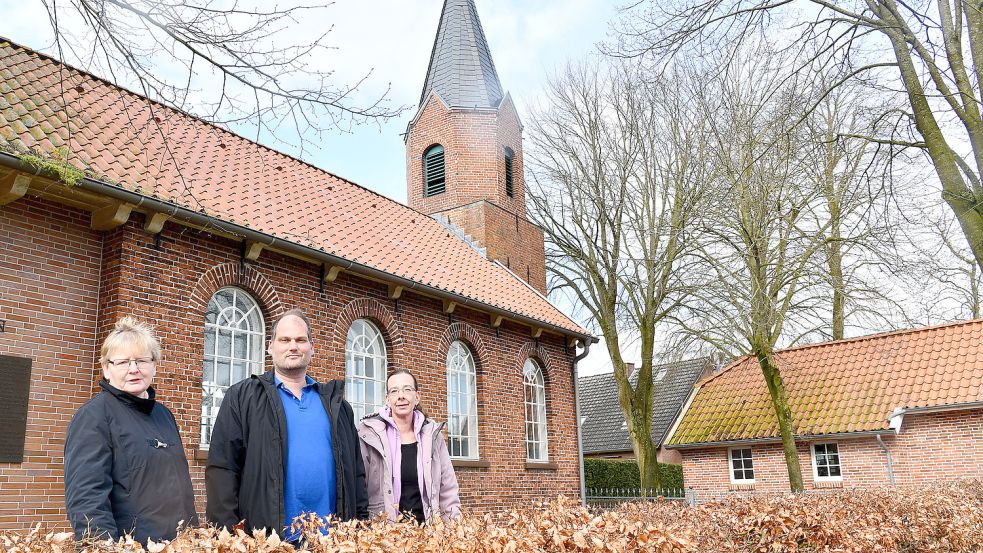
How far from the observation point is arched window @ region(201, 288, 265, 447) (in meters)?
8.73

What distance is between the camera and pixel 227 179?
35.0 feet

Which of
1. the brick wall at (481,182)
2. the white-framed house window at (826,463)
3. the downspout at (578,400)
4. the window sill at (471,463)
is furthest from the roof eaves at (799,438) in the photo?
the window sill at (471,463)

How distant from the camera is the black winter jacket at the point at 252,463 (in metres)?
3.61

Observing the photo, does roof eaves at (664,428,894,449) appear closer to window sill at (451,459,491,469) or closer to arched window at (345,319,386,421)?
window sill at (451,459,491,469)

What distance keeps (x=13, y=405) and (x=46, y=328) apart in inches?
32.4

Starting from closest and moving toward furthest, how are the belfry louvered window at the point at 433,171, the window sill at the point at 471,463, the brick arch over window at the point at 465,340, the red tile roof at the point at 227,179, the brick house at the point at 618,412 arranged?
1. the red tile roof at the point at 227,179
2. the window sill at the point at 471,463
3. the brick arch over window at the point at 465,340
4. the belfry louvered window at the point at 433,171
5. the brick house at the point at 618,412

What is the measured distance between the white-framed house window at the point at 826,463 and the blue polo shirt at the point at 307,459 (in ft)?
52.7

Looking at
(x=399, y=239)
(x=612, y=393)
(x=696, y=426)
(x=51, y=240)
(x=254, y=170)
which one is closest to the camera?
(x=51, y=240)

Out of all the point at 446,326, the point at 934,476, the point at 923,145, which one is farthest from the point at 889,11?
the point at 934,476

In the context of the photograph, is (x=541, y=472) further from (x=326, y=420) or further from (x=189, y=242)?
(x=326, y=420)

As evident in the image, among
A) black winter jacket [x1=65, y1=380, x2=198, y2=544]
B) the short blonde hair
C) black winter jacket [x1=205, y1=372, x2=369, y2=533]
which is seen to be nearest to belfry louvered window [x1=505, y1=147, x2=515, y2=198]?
black winter jacket [x1=205, y1=372, x2=369, y2=533]

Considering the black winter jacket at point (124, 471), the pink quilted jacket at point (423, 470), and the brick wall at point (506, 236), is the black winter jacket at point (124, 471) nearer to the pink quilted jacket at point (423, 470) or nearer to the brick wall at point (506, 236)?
the pink quilted jacket at point (423, 470)

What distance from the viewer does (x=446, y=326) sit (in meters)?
12.3

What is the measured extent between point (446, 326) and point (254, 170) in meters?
→ 3.93
